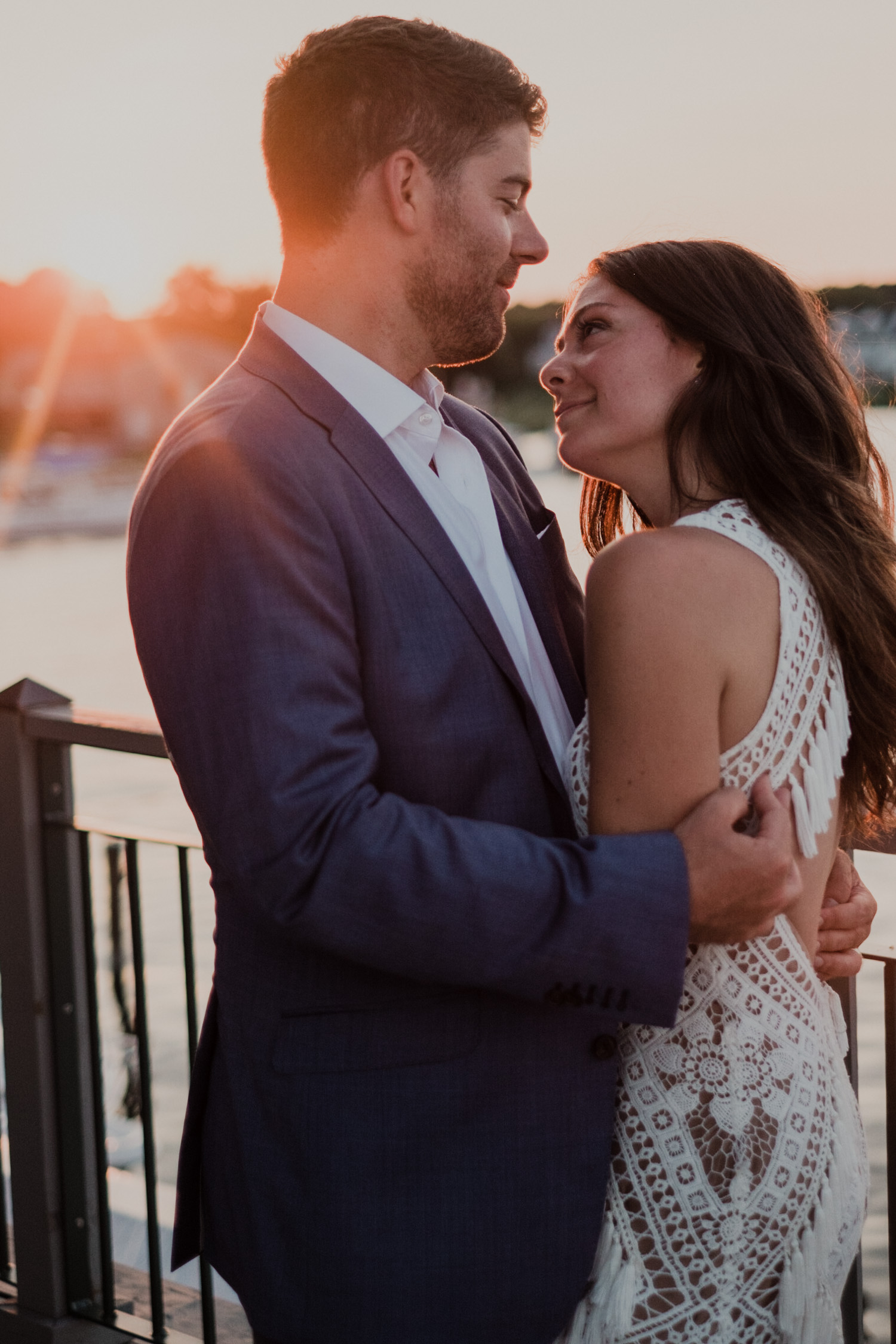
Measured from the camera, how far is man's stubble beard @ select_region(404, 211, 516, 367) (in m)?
1.73

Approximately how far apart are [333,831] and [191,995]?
1269 millimetres

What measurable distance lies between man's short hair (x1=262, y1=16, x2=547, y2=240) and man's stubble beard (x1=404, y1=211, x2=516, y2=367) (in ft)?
0.35

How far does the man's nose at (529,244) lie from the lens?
182 centimetres

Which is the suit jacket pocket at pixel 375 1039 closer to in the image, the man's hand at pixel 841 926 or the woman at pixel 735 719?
the woman at pixel 735 719

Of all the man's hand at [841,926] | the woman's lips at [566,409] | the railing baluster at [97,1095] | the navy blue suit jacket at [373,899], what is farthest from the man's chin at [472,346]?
the railing baluster at [97,1095]

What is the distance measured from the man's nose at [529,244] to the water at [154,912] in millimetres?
481

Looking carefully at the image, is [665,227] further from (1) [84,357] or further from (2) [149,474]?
(1) [84,357]

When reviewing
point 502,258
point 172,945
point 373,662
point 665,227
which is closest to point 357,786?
point 373,662

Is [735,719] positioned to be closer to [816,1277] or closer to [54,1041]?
[816,1277]

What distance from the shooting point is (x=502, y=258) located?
1779 mm

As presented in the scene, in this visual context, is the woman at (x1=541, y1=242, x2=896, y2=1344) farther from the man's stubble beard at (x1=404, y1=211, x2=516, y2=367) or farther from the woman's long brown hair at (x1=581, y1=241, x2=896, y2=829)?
the man's stubble beard at (x1=404, y1=211, x2=516, y2=367)

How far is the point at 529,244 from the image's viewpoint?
1837mm

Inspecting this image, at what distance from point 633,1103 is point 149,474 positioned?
3.12ft

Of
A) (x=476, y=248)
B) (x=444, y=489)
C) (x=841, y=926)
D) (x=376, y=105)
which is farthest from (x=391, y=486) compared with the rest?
(x=841, y=926)
